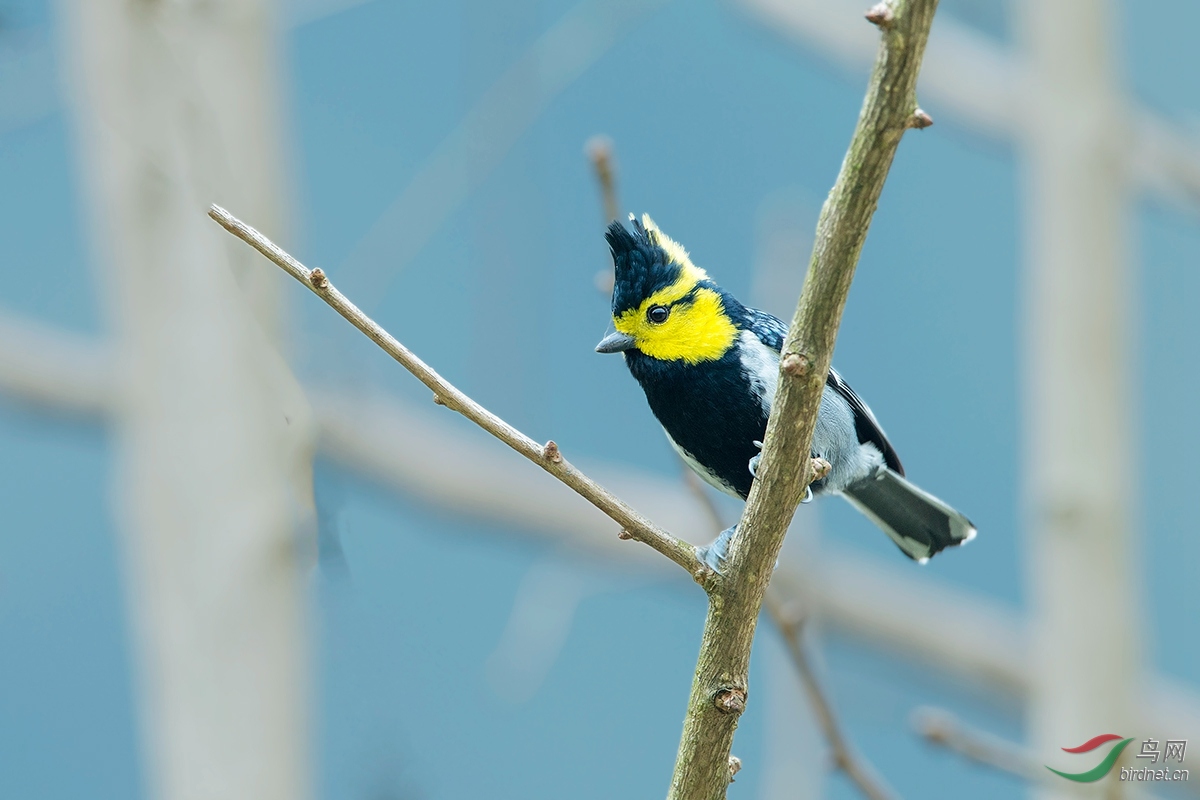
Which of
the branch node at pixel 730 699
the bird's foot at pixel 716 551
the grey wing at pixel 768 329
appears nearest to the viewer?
the branch node at pixel 730 699

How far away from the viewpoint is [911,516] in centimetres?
224

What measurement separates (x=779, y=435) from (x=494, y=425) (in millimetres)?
293

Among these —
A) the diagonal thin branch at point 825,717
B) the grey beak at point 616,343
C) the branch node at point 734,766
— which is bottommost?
the branch node at point 734,766

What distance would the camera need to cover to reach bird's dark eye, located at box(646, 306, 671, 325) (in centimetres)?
197

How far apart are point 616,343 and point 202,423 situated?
142 cm

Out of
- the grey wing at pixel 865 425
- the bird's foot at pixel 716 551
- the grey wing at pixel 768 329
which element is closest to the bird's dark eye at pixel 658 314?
the grey wing at pixel 768 329

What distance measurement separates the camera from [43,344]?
11.2 ft

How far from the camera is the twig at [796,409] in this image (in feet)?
3.15

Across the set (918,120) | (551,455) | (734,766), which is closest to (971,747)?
(734,766)

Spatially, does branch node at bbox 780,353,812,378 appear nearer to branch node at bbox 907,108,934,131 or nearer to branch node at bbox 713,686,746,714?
branch node at bbox 907,108,934,131

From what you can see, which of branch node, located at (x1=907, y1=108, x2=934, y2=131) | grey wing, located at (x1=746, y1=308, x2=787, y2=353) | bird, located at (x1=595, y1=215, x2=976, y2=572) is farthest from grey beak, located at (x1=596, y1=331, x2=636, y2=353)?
branch node, located at (x1=907, y1=108, x2=934, y2=131)

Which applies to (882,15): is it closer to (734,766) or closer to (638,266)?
(734,766)

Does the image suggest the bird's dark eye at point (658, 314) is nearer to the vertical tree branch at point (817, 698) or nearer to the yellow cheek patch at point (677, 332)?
the yellow cheek patch at point (677, 332)

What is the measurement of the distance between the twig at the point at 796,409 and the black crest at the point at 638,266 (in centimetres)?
77
